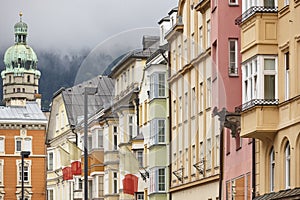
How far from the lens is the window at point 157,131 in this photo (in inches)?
1354

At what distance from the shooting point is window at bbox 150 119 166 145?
34.4m

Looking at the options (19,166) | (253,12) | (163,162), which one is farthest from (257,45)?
(19,166)

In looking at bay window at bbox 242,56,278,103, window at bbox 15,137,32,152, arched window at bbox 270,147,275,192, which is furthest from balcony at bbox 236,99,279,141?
window at bbox 15,137,32,152

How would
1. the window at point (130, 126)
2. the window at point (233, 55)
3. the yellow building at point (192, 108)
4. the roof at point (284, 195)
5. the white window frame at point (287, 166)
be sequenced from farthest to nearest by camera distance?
the window at point (233, 55)
the white window frame at point (287, 166)
the roof at point (284, 195)
the yellow building at point (192, 108)
the window at point (130, 126)

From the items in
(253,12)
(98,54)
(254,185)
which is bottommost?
(254,185)

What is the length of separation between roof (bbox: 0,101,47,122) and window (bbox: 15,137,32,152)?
2.20 metres

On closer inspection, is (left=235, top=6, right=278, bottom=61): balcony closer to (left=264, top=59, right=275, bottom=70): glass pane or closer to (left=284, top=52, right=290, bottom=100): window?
(left=264, top=59, right=275, bottom=70): glass pane

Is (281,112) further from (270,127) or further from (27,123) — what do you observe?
(27,123)

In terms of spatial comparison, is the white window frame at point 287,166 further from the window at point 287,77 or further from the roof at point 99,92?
the roof at point 99,92

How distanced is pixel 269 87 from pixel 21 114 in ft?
369

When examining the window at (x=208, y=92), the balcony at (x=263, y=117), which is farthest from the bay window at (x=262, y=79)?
the window at (x=208, y=92)

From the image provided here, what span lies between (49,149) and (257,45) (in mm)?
80380

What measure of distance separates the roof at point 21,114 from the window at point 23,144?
2.20 meters

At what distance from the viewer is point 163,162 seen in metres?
38.5
